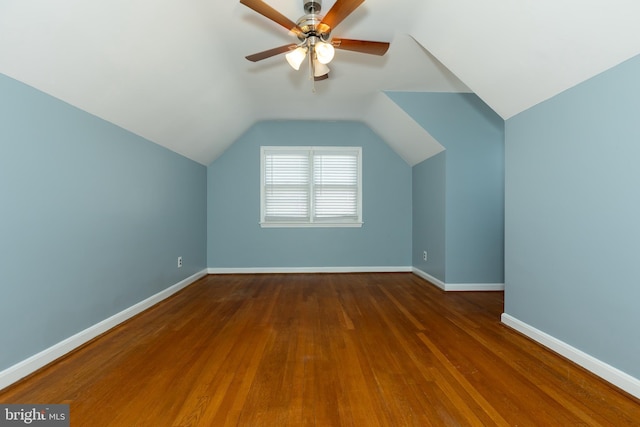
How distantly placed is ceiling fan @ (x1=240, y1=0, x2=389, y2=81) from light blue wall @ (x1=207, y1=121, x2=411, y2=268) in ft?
7.84

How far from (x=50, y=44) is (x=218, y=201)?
315 cm

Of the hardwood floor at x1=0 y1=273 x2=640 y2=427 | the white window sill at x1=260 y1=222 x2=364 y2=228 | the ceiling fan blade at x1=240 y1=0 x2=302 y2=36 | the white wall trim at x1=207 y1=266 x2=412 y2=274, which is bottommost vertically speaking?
the hardwood floor at x1=0 y1=273 x2=640 y2=427

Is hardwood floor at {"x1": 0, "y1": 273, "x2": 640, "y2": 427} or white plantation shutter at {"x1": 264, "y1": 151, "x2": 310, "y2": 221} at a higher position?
white plantation shutter at {"x1": 264, "y1": 151, "x2": 310, "y2": 221}

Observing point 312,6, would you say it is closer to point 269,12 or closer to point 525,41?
point 269,12

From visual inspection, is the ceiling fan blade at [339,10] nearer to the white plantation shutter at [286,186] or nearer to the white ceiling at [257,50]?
the white ceiling at [257,50]

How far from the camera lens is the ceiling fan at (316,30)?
5.96 ft

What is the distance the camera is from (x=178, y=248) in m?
3.66

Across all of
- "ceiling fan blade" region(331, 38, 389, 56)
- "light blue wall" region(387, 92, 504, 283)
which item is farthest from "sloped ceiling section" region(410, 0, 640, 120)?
"light blue wall" region(387, 92, 504, 283)

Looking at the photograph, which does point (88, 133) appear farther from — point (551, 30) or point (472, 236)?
point (472, 236)

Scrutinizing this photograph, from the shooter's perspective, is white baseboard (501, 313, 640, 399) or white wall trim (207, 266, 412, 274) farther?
white wall trim (207, 266, 412, 274)

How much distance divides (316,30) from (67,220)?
7.27 ft

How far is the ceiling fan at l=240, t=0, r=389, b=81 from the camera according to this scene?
1816mm

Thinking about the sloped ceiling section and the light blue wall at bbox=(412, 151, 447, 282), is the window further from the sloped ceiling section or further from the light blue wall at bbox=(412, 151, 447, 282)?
the sloped ceiling section

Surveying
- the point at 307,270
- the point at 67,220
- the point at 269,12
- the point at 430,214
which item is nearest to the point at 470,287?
the point at 430,214
